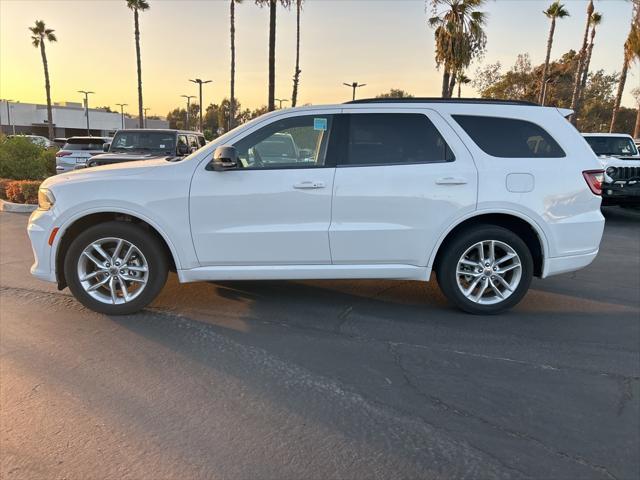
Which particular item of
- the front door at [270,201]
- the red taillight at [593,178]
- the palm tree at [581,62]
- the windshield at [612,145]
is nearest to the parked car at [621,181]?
the windshield at [612,145]

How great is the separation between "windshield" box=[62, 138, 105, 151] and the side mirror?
12.7 m

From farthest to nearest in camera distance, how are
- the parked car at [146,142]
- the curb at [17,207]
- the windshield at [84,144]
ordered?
the windshield at [84,144]
the parked car at [146,142]
the curb at [17,207]

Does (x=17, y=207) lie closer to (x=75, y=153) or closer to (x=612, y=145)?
(x=75, y=153)

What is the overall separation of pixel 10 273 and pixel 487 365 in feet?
18.2

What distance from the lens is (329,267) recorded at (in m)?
4.40

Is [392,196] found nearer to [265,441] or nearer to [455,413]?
[455,413]

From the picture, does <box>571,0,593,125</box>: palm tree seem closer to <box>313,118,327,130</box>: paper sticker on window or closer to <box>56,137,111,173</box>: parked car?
<box>56,137,111,173</box>: parked car

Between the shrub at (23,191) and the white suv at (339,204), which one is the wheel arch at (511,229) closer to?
the white suv at (339,204)

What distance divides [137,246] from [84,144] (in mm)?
12613

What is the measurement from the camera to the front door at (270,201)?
4.23m

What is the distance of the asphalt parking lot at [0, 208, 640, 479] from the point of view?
8.26ft

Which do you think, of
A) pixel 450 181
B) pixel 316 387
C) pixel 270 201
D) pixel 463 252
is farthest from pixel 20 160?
pixel 316 387

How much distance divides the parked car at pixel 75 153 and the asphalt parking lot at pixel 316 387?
1034cm

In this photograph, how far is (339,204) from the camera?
14.0 ft
